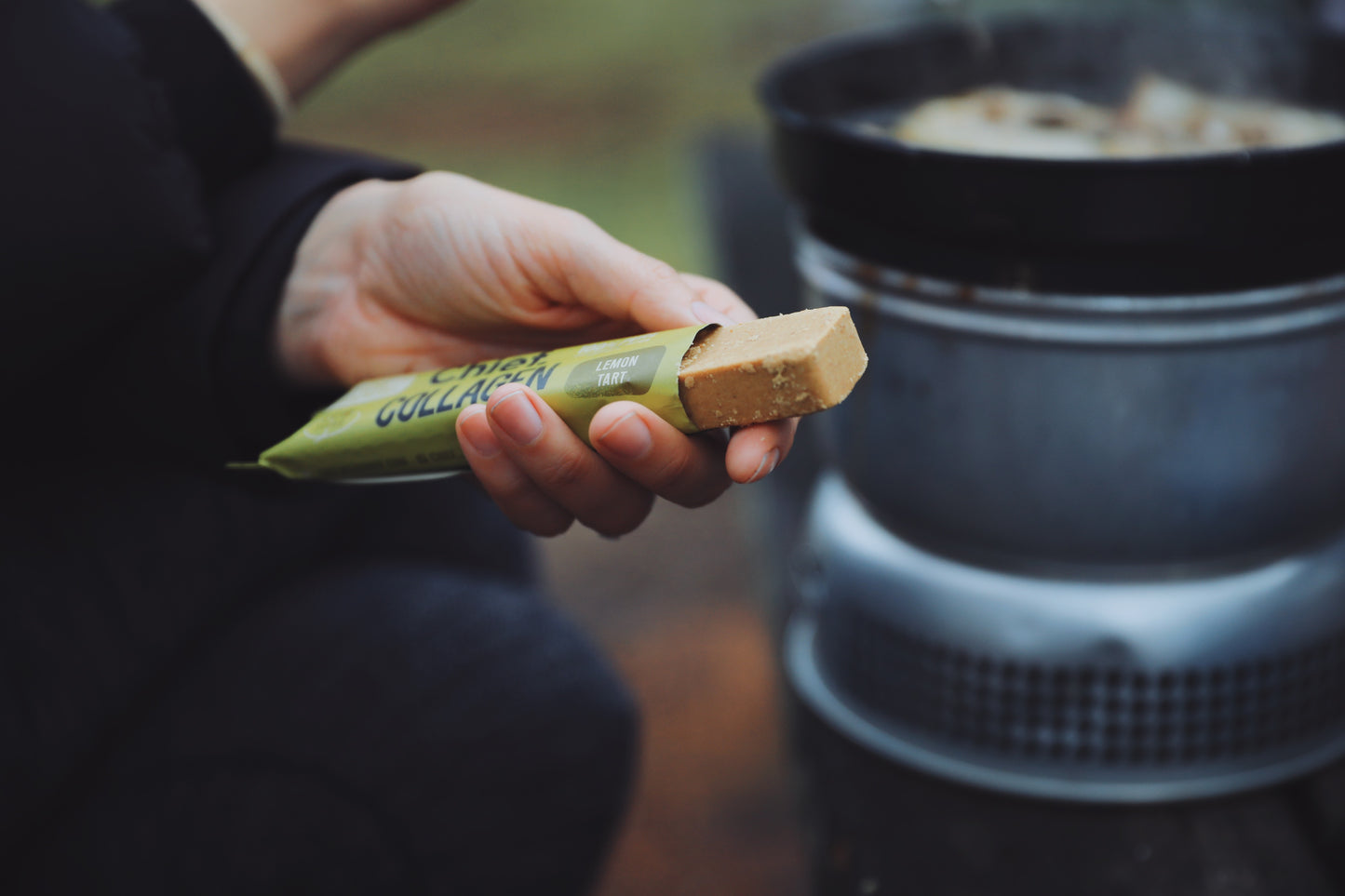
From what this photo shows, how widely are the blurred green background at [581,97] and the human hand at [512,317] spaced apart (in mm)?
2195

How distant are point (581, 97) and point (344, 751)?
500 cm

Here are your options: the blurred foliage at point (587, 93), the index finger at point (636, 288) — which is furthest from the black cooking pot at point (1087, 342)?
the blurred foliage at point (587, 93)

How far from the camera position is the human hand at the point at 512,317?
0.72 m

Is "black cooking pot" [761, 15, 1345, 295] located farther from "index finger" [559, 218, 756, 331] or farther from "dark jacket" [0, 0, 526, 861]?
"dark jacket" [0, 0, 526, 861]

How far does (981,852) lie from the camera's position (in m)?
1.12

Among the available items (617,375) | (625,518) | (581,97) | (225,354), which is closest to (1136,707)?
(625,518)

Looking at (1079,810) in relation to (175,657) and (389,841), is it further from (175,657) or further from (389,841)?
(175,657)

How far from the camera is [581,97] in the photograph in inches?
219

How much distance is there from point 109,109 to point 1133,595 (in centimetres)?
101

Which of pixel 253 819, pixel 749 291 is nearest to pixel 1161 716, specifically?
pixel 253 819

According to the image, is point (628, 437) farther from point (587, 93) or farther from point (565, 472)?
point (587, 93)

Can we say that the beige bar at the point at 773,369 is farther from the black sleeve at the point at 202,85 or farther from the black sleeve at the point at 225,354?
the black sleeve at the point at 202,85

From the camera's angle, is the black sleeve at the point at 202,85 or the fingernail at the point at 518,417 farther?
the black sleeve at the point at 202,85

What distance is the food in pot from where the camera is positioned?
118cm
